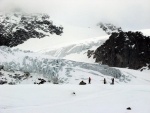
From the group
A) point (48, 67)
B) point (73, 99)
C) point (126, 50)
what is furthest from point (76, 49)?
point (73, 99)

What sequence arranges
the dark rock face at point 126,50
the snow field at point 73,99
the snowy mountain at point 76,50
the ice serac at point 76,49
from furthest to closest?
the ice serac at point 76,49 → the snowy mountain at point 76,50 → the dark rock face at point 126,50 → the snow field at point 73,99

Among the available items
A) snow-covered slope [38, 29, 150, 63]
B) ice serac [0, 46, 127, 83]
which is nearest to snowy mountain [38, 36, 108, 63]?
snow-covered slope [38, 29, 150, 63]

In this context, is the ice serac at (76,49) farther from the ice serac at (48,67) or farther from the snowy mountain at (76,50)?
the ice serac at (48,67)

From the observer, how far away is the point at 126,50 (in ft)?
346

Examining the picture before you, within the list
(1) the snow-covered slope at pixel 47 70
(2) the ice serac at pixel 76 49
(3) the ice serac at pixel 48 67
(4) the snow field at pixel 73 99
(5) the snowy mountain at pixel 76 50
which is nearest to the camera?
(4) the snow field at pixel 73 99

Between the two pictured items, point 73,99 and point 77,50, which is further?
point 77,50

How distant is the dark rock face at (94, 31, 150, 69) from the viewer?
102938 millimetres

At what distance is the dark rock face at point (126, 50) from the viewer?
102938 mm

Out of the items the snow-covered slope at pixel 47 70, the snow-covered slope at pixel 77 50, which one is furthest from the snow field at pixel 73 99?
the snow-covered slope at pixel 77 50

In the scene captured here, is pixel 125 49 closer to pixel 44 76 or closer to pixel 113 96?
pixel 44 76

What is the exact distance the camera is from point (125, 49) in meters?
106

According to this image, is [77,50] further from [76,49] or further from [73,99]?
[73,99]

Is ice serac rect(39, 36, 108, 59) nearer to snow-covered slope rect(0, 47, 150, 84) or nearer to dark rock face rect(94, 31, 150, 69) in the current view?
dark rock face rect(94, 31, 150, 69)

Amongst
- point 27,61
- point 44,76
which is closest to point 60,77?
point 44,76
